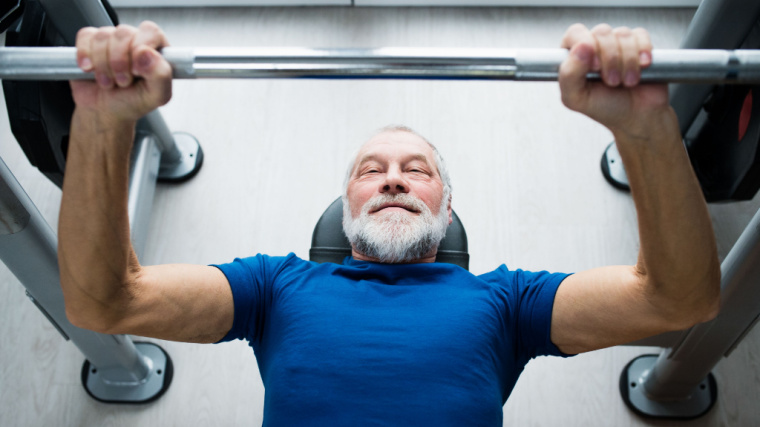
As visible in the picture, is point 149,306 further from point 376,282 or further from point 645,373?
point 645,373

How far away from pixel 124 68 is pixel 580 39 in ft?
2.04

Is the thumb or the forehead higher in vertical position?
the thumb

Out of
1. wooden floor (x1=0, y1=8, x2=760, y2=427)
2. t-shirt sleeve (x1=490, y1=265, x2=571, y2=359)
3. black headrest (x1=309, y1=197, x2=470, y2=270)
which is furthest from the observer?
wooden floor (x1=0, y1=8, x2=760, y2=427)

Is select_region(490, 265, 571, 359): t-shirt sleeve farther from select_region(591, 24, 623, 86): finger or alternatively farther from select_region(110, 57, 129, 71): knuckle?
select_region(110, 57, 129, 71): knuckle

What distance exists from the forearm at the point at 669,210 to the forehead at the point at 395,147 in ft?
1.89

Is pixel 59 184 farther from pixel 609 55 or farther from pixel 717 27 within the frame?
pixel 717 27

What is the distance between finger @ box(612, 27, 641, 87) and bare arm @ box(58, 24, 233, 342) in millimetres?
615

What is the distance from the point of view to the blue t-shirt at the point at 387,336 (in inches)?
45.6

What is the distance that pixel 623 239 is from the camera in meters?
2.01

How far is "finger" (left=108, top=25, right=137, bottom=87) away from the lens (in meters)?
0.95

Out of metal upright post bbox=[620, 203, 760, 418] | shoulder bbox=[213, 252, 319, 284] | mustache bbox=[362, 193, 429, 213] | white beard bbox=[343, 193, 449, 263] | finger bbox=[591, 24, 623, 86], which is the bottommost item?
metal upright post bbox=[620, 203, 760, 418]

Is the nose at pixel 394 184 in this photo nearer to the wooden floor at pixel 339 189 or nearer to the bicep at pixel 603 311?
the bicep at pixel 603 311

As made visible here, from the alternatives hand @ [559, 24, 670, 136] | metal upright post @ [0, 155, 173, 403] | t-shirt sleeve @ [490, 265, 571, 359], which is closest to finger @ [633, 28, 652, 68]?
hand @ [559, 24, 670, 136]

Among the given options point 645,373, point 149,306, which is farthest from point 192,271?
point 645,373
